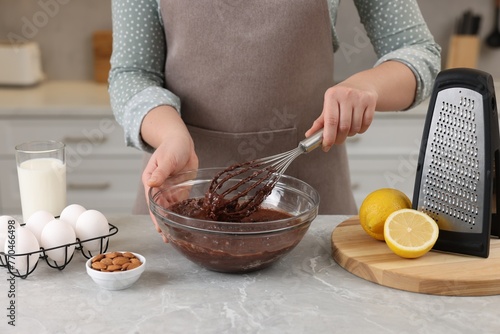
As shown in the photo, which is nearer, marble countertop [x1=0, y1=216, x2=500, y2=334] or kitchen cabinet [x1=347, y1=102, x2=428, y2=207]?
marble countertop [x1=0, y1=216, x2=500, y2=334]

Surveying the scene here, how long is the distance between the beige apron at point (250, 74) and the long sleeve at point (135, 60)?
0.11 ft

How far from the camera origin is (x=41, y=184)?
120 centimetres

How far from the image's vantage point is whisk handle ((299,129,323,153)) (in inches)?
42.2

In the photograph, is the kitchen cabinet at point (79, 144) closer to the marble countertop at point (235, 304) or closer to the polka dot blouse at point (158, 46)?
the polka dot blouse at point (158, 46)

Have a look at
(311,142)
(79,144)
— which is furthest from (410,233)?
(79,144)

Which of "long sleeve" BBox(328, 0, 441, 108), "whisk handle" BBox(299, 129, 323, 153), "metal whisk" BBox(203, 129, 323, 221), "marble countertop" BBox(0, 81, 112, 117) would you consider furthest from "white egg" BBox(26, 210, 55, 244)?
"marble countertop" BBox(0, 81, 112, 117)

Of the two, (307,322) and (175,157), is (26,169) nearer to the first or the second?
(175,157)

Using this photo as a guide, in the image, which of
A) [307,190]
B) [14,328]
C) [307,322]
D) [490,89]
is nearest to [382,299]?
[307,322]

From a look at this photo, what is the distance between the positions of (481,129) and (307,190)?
1.02 ft

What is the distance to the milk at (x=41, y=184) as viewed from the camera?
1.20m

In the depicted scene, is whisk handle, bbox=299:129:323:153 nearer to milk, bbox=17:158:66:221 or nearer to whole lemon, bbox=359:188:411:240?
whole lemon, bbox=359:188:411:240

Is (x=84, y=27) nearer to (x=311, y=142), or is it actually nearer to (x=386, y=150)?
(x=386, y=150)

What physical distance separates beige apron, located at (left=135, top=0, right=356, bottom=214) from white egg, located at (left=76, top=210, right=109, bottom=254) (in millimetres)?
476

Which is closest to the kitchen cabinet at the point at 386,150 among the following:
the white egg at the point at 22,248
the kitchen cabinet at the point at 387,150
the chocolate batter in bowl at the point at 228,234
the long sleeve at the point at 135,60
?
the kitchen cabinet at the point at 387,150
